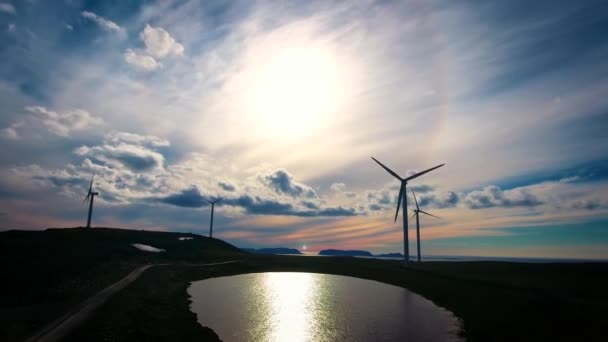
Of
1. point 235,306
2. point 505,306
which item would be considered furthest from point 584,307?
point 235,306

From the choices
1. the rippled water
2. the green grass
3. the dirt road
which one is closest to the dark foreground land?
the green grass

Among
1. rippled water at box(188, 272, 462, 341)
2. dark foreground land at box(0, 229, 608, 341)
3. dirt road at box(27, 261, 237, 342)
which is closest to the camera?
dirt road at box(27, 261, 237, 342)

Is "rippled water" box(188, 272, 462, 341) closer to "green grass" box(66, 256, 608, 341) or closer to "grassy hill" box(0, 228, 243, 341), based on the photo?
"green grass" box(66, 256, 608, 341)

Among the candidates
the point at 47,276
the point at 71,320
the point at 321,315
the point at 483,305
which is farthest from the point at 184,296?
the point at 483,305

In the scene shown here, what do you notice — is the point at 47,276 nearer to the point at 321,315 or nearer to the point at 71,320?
the point at 71,320

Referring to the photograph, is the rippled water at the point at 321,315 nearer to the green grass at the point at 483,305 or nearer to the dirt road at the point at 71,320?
the green grass at the point at 483,305

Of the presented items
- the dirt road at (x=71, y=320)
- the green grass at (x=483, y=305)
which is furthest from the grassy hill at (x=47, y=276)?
the green grass at (x=483, y=305)
